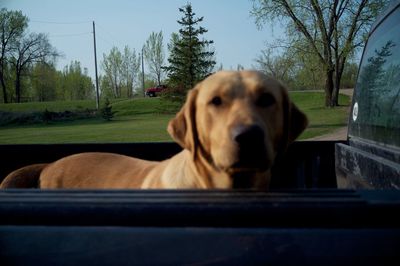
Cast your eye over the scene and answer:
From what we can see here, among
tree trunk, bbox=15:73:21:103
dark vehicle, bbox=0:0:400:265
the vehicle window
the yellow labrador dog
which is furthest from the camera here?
tree trunk, bbox=15:73:21:103

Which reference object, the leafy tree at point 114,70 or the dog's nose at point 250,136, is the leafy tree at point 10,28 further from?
the dog's nose at point 250,136

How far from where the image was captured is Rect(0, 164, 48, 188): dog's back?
3.60m

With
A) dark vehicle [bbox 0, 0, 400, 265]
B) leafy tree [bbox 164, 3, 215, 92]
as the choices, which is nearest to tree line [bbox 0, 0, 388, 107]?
leafy tree [bbox 164, 3, 215, 92]

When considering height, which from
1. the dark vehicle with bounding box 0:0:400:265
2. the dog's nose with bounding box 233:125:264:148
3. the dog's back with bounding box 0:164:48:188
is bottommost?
the dog's back with bounding box 0:164:48:188

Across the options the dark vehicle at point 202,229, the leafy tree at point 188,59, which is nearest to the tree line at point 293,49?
the leafy tree at point 188,59

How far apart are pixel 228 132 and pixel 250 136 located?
0.19 m

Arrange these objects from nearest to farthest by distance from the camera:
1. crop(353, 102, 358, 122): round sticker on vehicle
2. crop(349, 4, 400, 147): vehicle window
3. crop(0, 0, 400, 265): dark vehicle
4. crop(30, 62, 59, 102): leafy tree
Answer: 1. crop(0, 0, 400, 265): dark vehicle
2. crop(349, 4, 400, 147): vehicle window
3. crop(353, 102, 358, 122): round sticker on vehicle
4. crop(30, 62, 59, 102): leafy tree

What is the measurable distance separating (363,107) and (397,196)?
2.65m

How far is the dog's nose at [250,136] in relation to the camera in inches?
93.7

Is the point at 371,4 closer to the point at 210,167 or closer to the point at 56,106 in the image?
the point at 210,167

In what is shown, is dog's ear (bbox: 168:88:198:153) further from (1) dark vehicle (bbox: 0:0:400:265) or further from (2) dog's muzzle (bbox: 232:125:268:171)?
(1) dark vehicle (bbox: 0:0:400:265)

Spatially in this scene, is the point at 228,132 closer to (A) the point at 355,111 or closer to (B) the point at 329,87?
(A) the point at 355,111

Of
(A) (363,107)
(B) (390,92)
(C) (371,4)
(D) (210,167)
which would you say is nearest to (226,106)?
(D) (210,167)

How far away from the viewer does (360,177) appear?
3035mm
